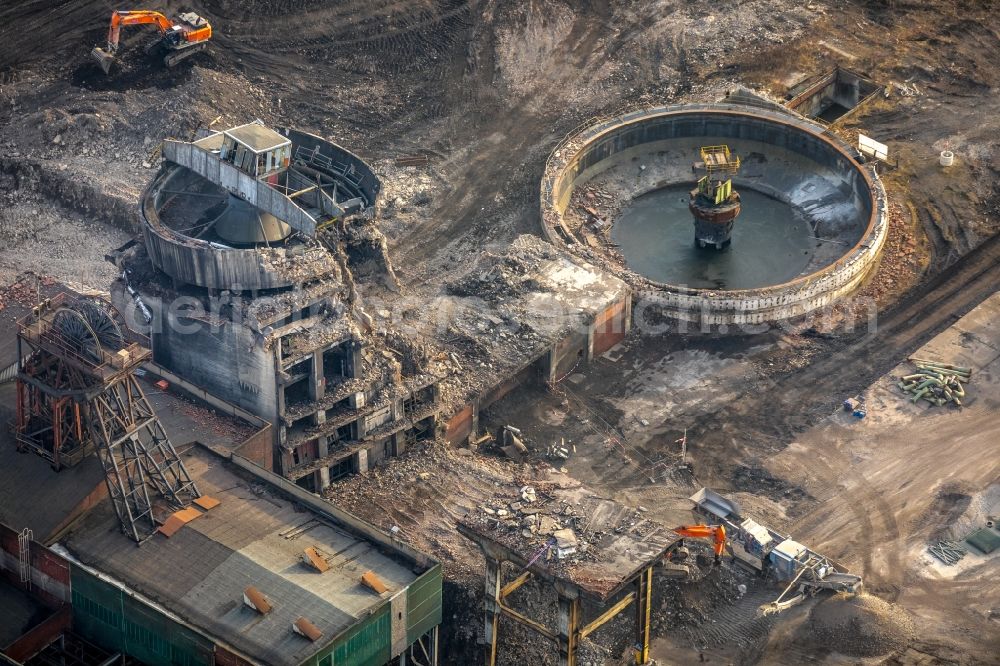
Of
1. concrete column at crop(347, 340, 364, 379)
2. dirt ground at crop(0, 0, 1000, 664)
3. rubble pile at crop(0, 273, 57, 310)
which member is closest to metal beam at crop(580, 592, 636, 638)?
dirt ground at crop(0, 0, 1000, 664)

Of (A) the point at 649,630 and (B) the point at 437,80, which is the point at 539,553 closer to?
(A) the point at 649,630

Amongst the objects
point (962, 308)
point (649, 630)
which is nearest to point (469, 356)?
point (649, 630)

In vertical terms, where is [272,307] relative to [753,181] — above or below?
above

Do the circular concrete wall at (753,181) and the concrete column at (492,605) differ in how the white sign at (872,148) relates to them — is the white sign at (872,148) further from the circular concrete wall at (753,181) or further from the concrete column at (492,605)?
the concrete column at (492,605)

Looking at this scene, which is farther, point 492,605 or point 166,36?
point 166,36

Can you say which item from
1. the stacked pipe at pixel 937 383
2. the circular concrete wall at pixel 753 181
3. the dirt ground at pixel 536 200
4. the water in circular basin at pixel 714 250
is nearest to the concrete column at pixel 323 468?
the dirt ground at pixel 536 200

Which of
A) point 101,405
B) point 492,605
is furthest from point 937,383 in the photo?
point 101,405

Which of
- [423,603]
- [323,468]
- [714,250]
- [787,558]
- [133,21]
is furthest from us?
[133,21]

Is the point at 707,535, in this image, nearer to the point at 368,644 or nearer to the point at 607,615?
the point at 607,615
